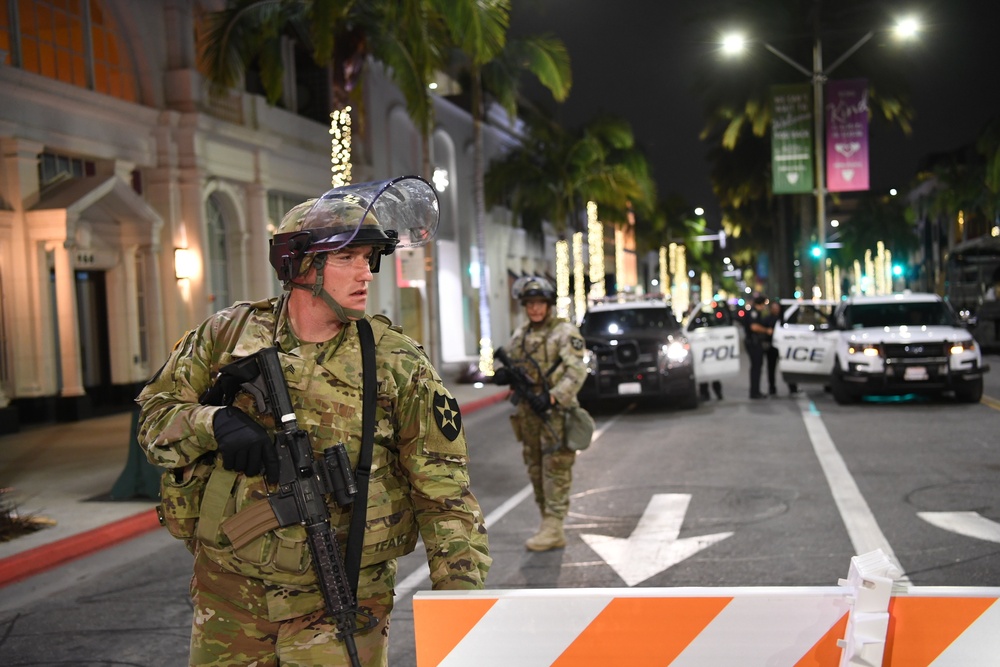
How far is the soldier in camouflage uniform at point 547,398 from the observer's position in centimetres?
742

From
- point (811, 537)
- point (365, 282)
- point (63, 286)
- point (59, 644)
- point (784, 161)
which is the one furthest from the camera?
point (784, 161)

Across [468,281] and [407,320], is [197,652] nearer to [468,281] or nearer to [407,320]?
[407,320]

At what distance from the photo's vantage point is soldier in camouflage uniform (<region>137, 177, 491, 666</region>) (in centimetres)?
278

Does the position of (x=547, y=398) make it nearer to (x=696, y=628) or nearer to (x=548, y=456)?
(x=548, y=456)

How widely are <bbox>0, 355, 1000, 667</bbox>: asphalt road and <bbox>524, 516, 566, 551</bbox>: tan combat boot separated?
0.08 meters

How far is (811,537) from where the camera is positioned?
7555mm

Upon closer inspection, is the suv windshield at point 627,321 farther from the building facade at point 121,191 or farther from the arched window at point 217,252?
the arched window at point 217,252

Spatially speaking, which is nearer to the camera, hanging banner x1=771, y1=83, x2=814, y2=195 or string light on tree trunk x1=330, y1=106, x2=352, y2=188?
string light on tree trunk x1=330, y1=106, x2=352, y2=188

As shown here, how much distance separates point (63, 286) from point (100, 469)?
603cm

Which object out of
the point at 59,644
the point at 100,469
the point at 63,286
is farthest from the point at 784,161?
the point at 59,644

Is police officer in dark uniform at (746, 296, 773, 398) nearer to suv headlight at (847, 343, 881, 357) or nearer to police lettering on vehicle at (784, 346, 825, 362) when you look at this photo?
police lettering on vehicle at (784, 346, 825, 362)

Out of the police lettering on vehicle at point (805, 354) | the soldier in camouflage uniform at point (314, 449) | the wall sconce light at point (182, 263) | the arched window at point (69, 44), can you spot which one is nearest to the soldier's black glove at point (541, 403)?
the soldier in camouflage uniform at point (314, 449)

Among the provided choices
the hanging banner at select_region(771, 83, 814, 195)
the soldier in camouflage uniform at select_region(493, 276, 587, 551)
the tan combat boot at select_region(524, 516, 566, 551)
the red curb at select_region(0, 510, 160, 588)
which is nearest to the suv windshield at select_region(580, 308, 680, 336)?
the red curb at select_region(0, 510, 160, 588)

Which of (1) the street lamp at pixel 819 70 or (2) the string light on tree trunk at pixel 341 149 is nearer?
(2) the string light on tree trunk at pixel 341 149
